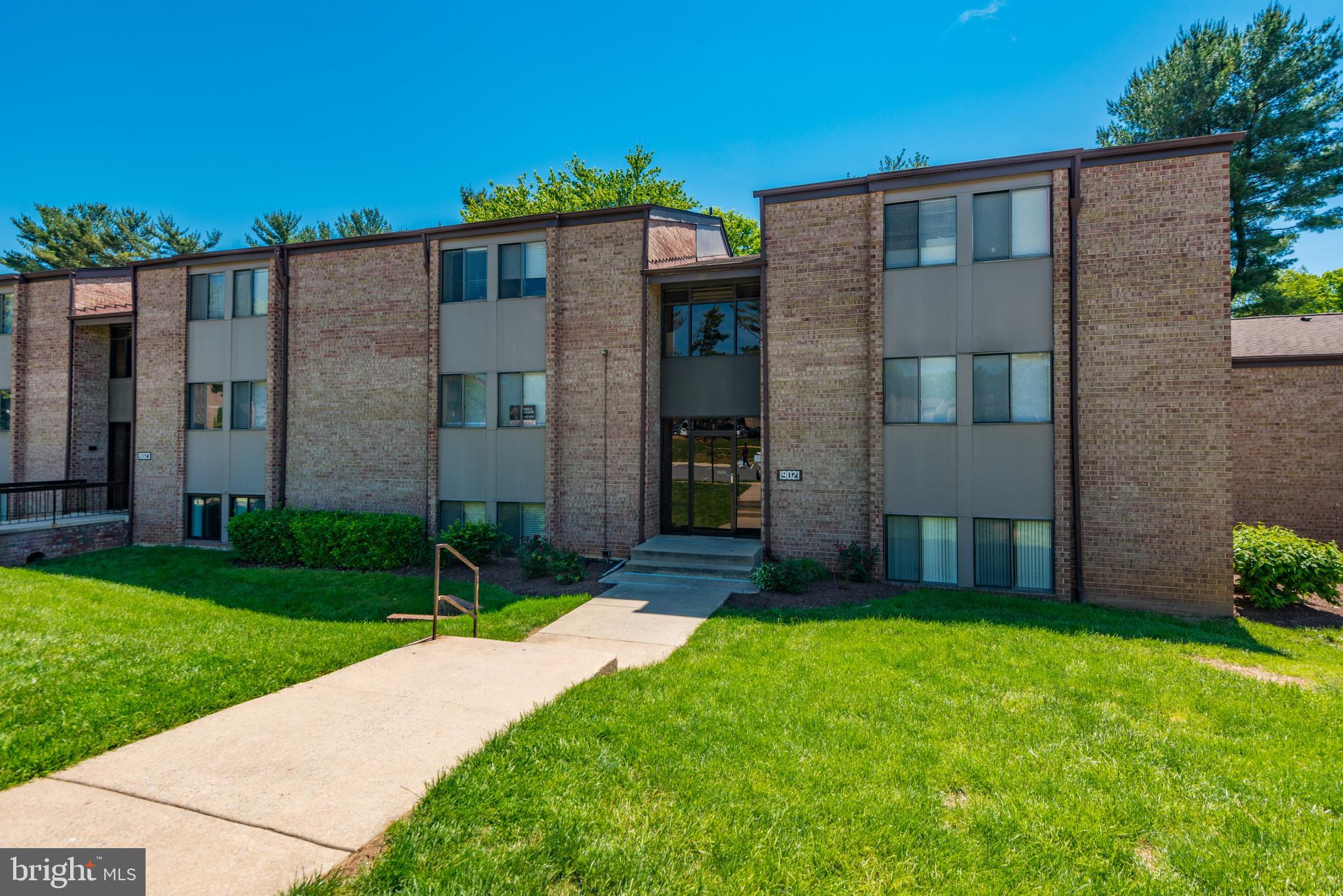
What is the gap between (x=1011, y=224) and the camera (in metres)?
10.2

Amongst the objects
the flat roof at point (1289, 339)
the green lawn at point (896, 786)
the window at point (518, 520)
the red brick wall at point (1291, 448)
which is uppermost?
the flat roof at point (1289, 339)

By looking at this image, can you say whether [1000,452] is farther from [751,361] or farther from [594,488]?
[594,488]

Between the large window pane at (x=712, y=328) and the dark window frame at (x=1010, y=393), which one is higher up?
the large window pane at (x=712, y=328)

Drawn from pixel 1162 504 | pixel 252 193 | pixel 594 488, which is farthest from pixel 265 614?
pixel 252 193

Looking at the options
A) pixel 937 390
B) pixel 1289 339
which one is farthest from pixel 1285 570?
pixel 1289 339

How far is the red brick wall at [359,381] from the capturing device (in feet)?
44.6

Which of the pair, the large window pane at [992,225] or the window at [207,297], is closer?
the large window pane at [992,225]

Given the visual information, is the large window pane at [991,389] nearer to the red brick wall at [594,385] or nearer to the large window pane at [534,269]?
the red brick wall at [594,385]

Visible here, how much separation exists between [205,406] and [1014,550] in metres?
18.2

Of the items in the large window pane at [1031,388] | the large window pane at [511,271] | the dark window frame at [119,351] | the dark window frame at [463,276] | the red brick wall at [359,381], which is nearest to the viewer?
the large window pane at [1031,388]

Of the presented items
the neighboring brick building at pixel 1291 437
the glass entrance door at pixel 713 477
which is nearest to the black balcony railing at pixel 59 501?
the glass entrance door at pixel 713 477

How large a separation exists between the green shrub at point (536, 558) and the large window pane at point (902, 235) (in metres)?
8.14

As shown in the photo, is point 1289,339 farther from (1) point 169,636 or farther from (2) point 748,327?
(1) point 169,636

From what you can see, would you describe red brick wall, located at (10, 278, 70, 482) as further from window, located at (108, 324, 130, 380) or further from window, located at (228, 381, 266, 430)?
window, located at (228, 381, 266, 430)
